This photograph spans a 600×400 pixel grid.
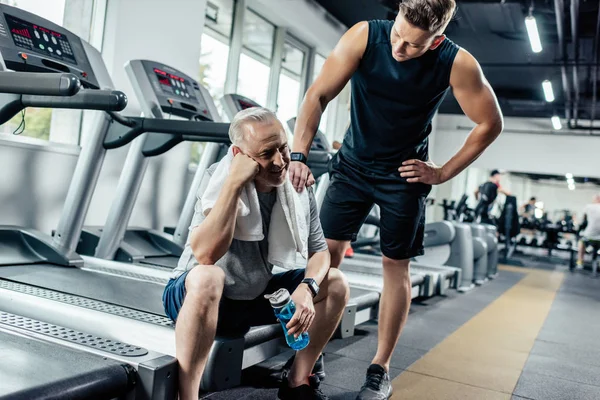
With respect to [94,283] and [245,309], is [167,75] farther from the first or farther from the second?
[245,309]

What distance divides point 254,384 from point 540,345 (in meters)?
2.12

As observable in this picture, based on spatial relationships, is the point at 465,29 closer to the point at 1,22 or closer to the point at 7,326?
→ the point at 1,22

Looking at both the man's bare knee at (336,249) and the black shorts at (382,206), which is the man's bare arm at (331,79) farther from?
the man's bare knee at (336,249)

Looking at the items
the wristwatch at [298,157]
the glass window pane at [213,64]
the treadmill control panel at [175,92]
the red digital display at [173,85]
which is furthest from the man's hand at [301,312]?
the glass window pane at [213,64]

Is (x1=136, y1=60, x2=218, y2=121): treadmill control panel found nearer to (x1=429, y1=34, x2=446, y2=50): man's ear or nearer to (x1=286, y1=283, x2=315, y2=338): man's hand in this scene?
(x1=429, y1=34, x2=446, y2=50): man's ear

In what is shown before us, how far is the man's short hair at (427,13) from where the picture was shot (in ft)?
5.82

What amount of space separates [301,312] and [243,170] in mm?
428

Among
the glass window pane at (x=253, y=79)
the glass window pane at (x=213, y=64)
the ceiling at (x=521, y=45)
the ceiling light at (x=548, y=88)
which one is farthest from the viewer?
the ceiling light at (x=548, y=88)

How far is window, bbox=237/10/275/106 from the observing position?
249 inches

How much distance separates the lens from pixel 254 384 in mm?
2336

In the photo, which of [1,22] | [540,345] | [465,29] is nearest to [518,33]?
[465,29]

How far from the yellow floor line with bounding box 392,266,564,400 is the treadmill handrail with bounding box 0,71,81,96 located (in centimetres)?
165

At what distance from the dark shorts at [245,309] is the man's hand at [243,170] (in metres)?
0.40

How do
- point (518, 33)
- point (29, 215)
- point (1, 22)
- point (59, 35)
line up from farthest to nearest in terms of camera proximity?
point (518, 33) < point (29, 215) < point (59, 35) < point (1, 22)
